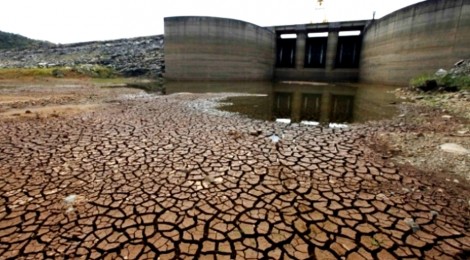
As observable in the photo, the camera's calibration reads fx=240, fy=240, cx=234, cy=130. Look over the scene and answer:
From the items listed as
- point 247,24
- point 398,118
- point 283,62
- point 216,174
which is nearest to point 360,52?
point 283,62

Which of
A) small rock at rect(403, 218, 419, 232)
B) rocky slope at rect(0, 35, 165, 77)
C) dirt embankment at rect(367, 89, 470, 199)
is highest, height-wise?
rocky slope at rect(0, 35, 165, 77)

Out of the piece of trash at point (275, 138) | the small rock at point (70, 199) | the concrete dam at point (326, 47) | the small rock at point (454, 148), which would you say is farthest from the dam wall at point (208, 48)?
the small rock at point (70, 199)

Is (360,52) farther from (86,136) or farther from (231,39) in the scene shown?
(86,136)

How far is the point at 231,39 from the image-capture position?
23.9m

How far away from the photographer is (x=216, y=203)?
105 inches

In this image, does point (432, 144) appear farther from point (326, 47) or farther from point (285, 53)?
point (285, 53)

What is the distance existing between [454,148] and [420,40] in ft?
54.6

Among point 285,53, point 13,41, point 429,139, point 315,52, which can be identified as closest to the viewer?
point 429,139

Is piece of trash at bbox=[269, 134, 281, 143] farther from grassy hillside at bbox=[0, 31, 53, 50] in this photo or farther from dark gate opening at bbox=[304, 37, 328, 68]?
grassy hillside at bbox=[0, 31, 53, 50]

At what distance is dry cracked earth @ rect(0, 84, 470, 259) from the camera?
2043 millimetres

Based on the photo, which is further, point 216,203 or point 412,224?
point 216,203

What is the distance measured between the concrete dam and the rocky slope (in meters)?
5.33

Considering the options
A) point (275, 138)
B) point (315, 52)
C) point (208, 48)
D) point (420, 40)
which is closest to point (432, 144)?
point (275, 138)

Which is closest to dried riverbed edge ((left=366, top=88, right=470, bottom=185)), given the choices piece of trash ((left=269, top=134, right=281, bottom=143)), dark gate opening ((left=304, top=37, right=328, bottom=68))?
piece of trash ((left=269, top=134, right=281, bottom=143))
